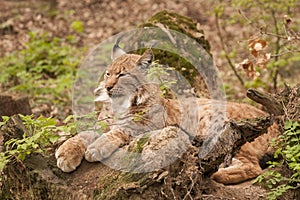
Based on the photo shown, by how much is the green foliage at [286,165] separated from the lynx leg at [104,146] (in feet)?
3.12

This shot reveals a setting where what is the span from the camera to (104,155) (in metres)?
3.55

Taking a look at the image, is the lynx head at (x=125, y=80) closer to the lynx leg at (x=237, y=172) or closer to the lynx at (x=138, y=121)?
the lynx at (x=138, y=121)

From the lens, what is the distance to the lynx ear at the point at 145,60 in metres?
3.88

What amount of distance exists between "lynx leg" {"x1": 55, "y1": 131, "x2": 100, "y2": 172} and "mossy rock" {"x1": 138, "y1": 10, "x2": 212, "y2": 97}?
1620 millimetres

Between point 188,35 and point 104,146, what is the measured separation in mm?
2182

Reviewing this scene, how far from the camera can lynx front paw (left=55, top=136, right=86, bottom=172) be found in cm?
349

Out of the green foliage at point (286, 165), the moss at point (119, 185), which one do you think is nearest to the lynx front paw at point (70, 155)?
the moss at point (119, 185)

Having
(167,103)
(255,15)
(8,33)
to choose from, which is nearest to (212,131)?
(167,103)

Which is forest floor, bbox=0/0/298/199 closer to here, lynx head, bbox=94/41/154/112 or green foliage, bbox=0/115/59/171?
lynx head, bbox=94/41/154/112

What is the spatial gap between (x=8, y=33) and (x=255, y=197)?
7180 mm

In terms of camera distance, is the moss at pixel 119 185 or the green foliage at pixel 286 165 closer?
the moss at pixel 119 185

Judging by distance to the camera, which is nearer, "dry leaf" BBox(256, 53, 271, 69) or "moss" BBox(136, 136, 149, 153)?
"moss" BBox(136, 136, 149, 153)

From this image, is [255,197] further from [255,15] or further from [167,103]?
[255,15]

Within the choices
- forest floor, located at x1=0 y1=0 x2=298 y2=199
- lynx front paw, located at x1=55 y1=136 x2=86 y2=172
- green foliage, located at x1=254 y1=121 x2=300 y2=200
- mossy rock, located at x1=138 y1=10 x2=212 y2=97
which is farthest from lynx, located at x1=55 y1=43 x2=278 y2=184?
forest floor, located at x1=0 y1=0 x2=298 y2=199
